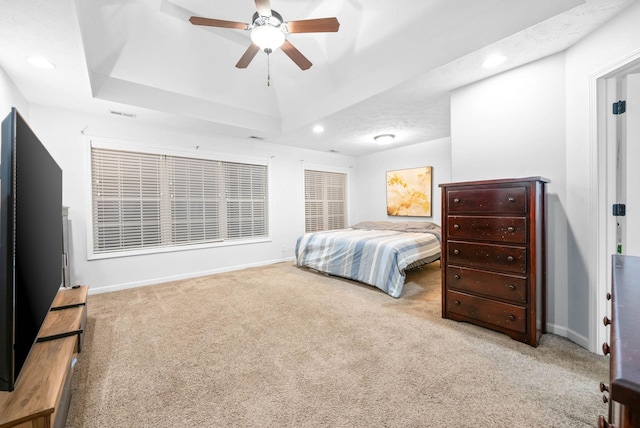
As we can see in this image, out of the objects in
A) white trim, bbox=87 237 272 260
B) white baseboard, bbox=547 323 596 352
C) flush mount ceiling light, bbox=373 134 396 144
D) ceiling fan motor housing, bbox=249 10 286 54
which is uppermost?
ceiling fan motor housing, bbox=249 10 286 54

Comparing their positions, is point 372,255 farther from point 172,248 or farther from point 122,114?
point 122,114

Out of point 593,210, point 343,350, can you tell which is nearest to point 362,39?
point 593,210

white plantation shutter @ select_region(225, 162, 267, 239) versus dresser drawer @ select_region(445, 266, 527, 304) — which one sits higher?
white plantation shutter @ select_region(225, 162, 267, 239)

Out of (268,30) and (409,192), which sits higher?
(268,30)

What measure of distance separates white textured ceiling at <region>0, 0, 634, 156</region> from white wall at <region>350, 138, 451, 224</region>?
0.79 m

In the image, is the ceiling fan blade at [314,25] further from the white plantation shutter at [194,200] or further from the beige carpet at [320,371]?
the white plantation shutter at [194,200]

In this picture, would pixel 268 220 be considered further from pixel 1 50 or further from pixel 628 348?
pixel 628 348

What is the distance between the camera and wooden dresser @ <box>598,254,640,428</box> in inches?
16.5

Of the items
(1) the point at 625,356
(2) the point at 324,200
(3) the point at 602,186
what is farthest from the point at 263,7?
(2) the point at 324,200

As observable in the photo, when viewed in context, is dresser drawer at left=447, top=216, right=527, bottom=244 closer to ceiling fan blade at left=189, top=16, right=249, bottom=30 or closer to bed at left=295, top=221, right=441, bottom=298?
bed at left=295, top=221, right=441, bottom=298

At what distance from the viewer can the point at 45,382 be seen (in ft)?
3.53

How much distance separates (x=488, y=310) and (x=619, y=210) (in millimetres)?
1176

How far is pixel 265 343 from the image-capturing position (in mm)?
2199

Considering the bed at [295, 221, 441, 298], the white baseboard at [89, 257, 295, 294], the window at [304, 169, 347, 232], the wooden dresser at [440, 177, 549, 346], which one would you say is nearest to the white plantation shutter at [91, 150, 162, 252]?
the white baseboard at [89, 257, 295, 294]
